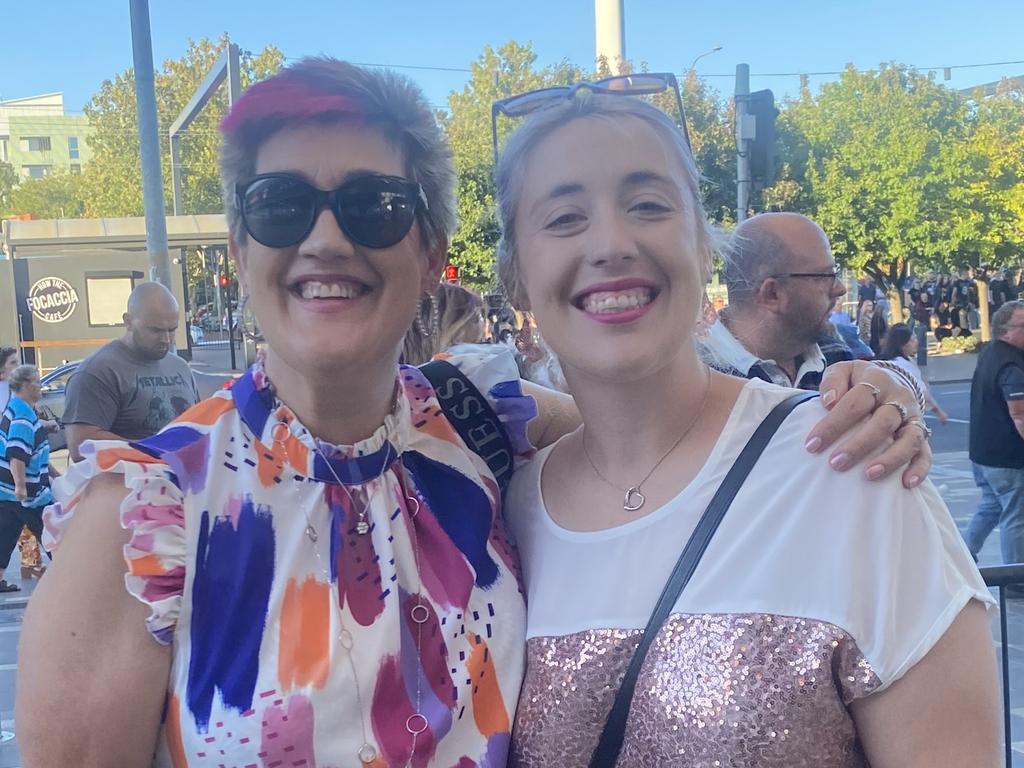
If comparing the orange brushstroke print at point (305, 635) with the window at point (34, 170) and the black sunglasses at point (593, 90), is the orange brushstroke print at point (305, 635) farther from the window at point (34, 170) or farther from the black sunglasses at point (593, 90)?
the window at point (34, 170)

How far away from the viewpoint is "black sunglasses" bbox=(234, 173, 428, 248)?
1.60m

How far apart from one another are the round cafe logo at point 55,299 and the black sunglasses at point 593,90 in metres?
16.7

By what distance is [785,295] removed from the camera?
451 centimetres

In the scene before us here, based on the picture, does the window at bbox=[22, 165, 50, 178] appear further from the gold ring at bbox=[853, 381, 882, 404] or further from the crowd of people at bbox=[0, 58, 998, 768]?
the gold ring at bbox=[853, 381, 882, 404]

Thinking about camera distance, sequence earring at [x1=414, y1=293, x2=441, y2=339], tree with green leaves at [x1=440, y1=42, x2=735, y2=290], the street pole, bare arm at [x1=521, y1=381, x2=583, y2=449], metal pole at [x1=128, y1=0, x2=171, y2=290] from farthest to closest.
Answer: tree with green leaves at [x1=440, y1=42, x2=735, y2=290], metal pole at [x1=128, y1=0, x2=171, y2=290], the street pole, earring at [x1=414, y1=293, x2=441, y2=339], bare arm at [x1=521, y1=381, x2=583, y2=449]

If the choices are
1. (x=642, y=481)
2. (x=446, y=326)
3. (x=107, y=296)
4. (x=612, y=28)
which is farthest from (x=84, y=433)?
(x=612, y=28)

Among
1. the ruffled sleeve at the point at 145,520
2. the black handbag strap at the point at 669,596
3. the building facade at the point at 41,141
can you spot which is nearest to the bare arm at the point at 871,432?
the black handbag strap at the point at 669,596

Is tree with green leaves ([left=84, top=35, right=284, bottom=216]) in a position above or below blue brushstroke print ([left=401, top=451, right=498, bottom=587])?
above

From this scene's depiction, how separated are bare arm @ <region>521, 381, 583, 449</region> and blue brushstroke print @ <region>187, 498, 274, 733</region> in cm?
78

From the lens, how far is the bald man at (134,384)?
592cm

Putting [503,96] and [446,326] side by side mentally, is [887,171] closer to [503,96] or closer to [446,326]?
[503,96]

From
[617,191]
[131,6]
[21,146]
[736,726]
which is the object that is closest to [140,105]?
[131,6]

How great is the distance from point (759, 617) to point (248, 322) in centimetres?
112

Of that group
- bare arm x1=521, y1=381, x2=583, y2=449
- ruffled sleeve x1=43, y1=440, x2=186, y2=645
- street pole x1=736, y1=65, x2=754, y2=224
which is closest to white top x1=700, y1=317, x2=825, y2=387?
bare arm x1=521, y1=381, x2=583, y2=449
